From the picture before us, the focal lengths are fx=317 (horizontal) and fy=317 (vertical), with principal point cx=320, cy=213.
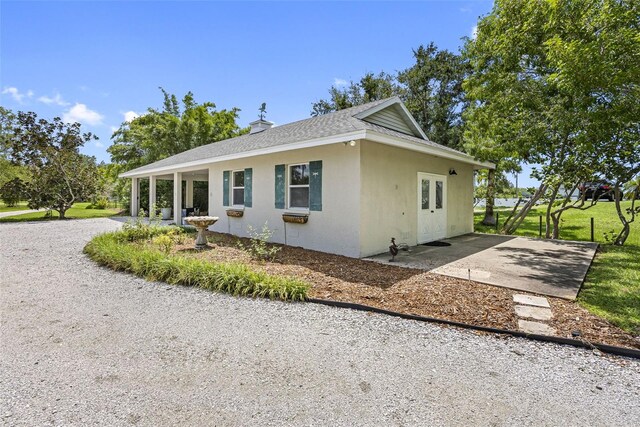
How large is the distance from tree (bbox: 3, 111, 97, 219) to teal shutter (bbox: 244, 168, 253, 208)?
45.2 feet

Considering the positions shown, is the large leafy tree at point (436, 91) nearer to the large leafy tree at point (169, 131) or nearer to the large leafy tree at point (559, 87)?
the large leafy tree at point (559, 87)

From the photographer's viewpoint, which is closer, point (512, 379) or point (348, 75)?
point (512, 379)

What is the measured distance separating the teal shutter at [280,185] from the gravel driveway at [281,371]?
5.00 m

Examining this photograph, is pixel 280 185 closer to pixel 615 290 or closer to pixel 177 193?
pixel 615 290

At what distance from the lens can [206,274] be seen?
5.38 meters

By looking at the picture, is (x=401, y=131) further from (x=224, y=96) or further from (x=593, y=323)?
(x=224, y=96)

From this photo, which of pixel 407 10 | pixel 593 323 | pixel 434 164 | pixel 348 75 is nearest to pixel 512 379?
pixel 593 323

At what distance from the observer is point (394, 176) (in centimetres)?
838

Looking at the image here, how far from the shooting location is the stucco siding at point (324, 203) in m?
7.50

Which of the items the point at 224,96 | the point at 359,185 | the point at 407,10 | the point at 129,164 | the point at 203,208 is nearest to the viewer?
the point at 359,185

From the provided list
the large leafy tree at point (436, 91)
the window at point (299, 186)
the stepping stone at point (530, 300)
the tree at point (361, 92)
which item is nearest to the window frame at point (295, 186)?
the window at point (299, 186)

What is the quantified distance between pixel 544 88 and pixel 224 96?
26.5m

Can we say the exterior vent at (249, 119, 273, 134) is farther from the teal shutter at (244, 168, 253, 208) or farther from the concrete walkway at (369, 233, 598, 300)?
the concrete walkway at (369, 233, 598, 300)

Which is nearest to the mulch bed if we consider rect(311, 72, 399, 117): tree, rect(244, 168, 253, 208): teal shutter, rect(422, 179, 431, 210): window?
rect(244, 168, 253, 208): teal shutter
